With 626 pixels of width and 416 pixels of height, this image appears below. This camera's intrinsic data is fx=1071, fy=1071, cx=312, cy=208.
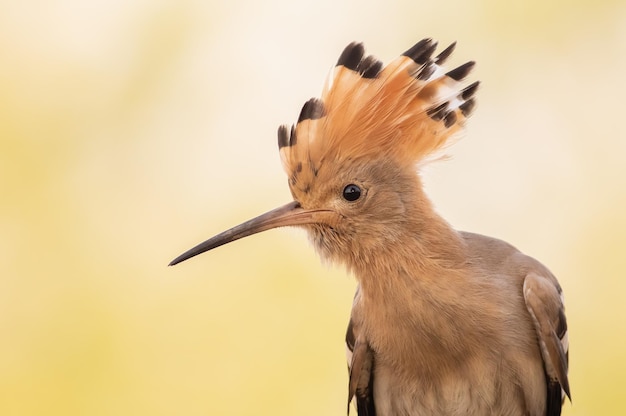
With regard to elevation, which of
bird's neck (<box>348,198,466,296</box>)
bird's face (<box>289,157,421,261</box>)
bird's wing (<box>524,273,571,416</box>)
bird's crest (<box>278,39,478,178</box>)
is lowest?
bird's wing (<box>524,273,571,416</box>)

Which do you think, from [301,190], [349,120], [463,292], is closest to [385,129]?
[349,120]

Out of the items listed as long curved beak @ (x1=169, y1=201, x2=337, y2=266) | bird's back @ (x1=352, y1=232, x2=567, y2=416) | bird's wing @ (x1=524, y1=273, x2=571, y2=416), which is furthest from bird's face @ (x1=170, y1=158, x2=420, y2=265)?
bird's wing @ (x1=524, y1=273, x2=571, y2=416)

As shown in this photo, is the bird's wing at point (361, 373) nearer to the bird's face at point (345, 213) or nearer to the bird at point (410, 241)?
the bird at point (410, 241)

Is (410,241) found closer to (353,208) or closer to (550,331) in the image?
(353,208)

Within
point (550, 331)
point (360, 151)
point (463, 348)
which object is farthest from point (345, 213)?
point (550, 331)

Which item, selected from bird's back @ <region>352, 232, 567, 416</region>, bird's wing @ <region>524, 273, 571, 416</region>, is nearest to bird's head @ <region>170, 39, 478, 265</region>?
bird's back @ <region>352, 232, 567, 416</region>

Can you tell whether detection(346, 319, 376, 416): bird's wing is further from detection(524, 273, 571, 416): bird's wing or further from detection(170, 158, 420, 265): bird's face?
detection(524, 273, 571, 416): bird's wing

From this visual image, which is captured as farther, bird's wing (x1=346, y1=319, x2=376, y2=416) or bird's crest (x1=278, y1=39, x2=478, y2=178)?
bird's wing (x1=346, y1=319, x2=376, y2=416)

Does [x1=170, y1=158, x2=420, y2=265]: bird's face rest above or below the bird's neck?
above
